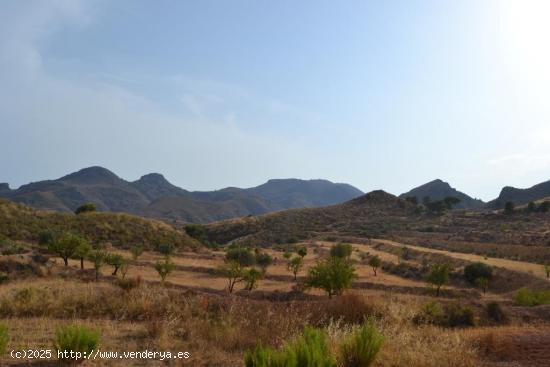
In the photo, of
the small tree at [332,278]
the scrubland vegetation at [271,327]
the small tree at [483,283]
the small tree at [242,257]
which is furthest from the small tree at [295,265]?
the scrubland vegetation at [271,327]

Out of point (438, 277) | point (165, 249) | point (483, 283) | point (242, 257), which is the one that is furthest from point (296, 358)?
point (165, 249)

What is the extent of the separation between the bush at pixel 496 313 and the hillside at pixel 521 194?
421ft

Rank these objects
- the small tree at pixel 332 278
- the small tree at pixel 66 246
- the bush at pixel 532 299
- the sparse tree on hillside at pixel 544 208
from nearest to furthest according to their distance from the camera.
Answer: the bush at pixel 532 299, the small tree at pixel 332 278, the small tree at pixel 66 246, the sparse tree on hillside at pixel 544 208

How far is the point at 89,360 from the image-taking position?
7418mm

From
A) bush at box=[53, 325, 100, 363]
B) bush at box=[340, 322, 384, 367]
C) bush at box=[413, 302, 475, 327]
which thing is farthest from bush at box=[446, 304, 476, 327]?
bush at box=[53, 325, 100, 363]

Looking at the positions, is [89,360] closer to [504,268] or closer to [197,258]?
[504,268]

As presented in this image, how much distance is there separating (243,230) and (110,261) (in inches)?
2437

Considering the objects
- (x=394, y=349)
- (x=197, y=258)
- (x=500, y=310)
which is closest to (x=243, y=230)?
(x=197, y=258)

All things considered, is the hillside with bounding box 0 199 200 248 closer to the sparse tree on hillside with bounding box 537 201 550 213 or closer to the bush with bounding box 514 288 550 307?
the bush with bounding box 514 288 550 307

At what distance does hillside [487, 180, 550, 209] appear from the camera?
134 m

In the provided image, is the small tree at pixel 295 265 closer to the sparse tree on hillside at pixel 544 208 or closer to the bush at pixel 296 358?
the bush at pixel 296 358

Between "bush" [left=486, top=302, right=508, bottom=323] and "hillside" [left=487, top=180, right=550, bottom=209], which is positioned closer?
"bush" [left=486, top=302, right=508, bottom=323]

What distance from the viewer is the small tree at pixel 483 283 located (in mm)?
37778

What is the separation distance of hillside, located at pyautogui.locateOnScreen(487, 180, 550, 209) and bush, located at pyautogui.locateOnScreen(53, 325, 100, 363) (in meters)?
140
